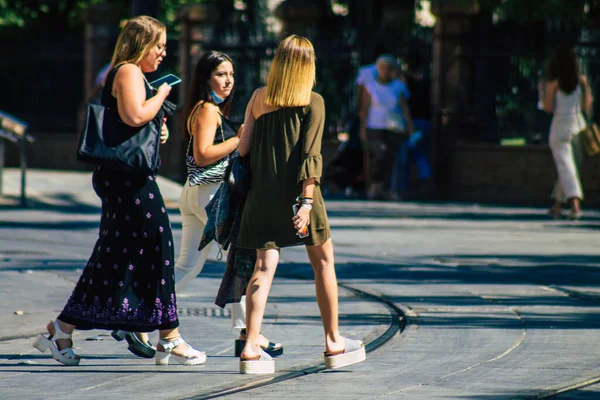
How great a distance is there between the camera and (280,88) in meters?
6.92

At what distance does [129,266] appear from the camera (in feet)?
23.7

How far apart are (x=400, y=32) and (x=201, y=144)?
13137 mm

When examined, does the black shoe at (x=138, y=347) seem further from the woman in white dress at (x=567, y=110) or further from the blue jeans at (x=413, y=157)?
the blue jeans at (x=413, y=157)

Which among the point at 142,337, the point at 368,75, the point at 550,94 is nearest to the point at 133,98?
the point at 142,337

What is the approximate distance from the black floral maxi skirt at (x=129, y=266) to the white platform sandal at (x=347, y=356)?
0.78 metres

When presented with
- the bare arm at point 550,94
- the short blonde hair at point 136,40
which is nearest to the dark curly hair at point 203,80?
the short blonde hair at point 136,40

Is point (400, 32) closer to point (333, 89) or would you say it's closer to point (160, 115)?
point (333, 89)

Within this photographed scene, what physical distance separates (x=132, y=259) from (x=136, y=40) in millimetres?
1063

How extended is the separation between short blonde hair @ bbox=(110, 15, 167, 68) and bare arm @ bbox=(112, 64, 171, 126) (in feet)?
0.23

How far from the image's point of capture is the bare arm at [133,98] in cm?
707

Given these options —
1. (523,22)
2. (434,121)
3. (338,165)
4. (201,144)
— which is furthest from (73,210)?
(201,144)

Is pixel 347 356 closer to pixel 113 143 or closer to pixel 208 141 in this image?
pixel 208 141

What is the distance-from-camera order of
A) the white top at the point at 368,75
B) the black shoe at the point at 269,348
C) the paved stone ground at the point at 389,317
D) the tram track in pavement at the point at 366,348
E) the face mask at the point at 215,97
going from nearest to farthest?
the tram track in pavement at the point at 366,348, the paved stone ground at the point at 389,317, the black shoe at the point at 269,348, the face mask at the point at 215,97, the white top at the point at 368,75

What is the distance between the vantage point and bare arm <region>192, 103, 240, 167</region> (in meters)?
7.55
